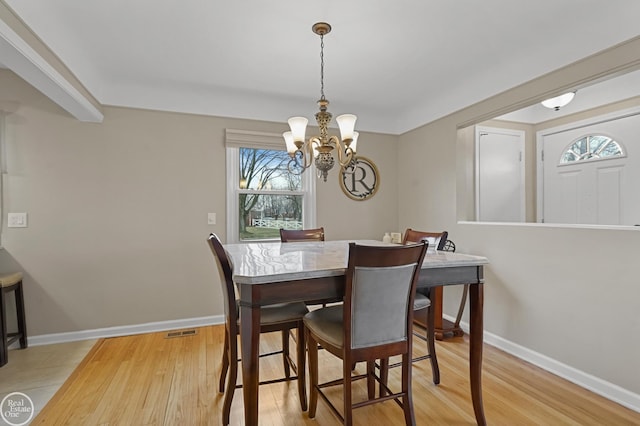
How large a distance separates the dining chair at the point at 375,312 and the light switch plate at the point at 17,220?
2.88 m

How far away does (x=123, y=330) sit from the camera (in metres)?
3.14

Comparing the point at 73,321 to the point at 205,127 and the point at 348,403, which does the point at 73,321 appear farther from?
the point at 348,403

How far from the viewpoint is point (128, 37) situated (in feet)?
7.68

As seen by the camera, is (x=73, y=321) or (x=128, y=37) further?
(x=73, y=321)

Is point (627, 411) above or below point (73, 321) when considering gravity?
below

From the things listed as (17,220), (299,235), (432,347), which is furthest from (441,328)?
(17,220)

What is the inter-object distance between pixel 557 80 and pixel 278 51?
203 cm

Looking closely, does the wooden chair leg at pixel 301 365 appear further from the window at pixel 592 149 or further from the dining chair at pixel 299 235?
the window at pixel 592 149

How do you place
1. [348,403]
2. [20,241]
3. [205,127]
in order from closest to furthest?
[348,403]
[20,241]
[205,127]

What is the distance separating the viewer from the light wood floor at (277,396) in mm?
1877

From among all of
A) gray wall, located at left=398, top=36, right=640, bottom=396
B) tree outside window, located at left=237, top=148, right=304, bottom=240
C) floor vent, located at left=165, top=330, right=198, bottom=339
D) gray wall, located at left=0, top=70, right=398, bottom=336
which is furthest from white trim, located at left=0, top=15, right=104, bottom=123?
gray wall, located at left=398, top=36, right=640, bottom=396

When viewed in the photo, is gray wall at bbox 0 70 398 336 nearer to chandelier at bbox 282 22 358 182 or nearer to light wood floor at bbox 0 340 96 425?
light wood floor at bbox 0 340 96 425

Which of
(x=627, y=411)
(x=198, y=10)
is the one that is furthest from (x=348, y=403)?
(x=198, y=10)

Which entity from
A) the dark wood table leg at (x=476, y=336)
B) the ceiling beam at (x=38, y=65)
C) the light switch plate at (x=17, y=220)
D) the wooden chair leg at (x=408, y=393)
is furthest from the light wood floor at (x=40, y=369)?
the dark wood table leg at (x=476, y=336)
